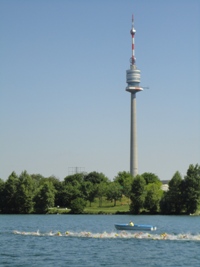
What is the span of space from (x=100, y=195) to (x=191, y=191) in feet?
122

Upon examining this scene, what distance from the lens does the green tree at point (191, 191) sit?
132125 mm

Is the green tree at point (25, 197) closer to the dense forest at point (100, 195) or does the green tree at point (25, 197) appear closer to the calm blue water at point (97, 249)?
the dense forest at point (100, 195)

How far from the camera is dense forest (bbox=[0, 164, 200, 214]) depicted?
437ft

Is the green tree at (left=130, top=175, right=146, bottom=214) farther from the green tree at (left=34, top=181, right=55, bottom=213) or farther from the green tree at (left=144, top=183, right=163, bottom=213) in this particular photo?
the green tree at (left=34, top=181, right=55, bottom=213)

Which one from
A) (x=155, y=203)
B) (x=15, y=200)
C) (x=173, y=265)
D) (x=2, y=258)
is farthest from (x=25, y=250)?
(x=15, y=200)

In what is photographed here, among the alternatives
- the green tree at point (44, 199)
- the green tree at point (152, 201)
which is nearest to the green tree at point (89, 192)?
the green tree at point (44, 199)

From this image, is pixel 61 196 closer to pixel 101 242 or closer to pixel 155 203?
pixel 155 203

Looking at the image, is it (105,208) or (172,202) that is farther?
(105,208)

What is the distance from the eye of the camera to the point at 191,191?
13238cm

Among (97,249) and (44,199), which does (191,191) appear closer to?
(44,199)

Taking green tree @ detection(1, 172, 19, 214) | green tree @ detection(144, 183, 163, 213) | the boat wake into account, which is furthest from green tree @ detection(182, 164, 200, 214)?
the boat wake

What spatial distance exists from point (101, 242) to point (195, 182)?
70951 mm

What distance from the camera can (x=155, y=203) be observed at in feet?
445

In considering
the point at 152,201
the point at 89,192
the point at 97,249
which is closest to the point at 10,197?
the point at 89,192
